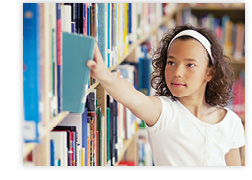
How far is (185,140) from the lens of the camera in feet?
4.65

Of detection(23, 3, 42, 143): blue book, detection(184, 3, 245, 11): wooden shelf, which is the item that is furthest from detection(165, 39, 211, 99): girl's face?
detection(184, 3, 245, 11): wooden shelf

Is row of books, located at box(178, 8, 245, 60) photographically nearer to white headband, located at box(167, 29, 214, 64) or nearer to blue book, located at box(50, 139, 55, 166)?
white headband, located at box(167, 29, 214, 64)

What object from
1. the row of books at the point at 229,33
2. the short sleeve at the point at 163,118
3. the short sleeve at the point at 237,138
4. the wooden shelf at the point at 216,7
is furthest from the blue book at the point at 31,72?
the wooden shelf at the point at 216,7

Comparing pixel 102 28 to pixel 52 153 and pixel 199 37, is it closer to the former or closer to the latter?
pixel 199 37

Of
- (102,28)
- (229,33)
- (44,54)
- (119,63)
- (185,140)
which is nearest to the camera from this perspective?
(44,54)

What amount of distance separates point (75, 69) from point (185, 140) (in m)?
0.61

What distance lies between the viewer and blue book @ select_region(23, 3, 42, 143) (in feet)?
2.85

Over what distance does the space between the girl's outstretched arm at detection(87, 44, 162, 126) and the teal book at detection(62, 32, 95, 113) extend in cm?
2

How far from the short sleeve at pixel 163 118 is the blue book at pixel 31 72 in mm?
570

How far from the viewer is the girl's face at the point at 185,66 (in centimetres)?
133

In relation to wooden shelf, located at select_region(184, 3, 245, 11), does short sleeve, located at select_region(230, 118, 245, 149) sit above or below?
below

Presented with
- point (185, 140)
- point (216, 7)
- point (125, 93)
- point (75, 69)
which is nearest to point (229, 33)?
point (216, 7)
